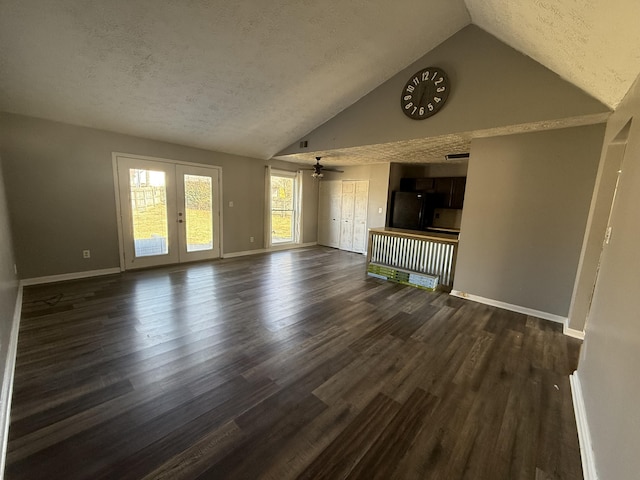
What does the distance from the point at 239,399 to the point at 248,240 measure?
4771mm

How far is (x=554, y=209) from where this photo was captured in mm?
3115

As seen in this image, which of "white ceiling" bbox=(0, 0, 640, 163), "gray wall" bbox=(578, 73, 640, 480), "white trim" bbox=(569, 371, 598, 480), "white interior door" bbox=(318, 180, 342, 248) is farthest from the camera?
"white interior door" bbox=(318, 180, 342, 248)

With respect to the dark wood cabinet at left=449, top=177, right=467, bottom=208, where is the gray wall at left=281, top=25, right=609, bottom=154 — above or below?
above

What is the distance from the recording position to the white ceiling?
2.03 m

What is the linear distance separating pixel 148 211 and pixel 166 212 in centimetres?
28

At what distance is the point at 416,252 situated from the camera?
4.50 meters

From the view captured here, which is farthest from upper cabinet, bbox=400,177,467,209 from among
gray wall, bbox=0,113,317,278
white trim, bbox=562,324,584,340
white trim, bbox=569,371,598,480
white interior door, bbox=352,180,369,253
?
gray wall, bbox=0,113,317,278

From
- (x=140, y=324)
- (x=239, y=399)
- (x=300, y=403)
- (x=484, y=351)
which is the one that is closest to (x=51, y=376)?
(x=140, y=324)

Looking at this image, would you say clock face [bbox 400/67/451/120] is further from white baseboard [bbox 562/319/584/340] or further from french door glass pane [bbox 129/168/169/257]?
french door glass pane [bbox 129/168/169/257]

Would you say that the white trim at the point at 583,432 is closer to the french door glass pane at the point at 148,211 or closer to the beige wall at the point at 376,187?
the beige wall at the point at 376,187

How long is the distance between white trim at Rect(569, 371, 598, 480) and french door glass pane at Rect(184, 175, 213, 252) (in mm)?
5683

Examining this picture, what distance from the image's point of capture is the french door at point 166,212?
4.50 meters

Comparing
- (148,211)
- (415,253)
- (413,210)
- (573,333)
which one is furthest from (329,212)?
(573,333)

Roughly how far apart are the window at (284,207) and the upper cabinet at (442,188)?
2772mm
